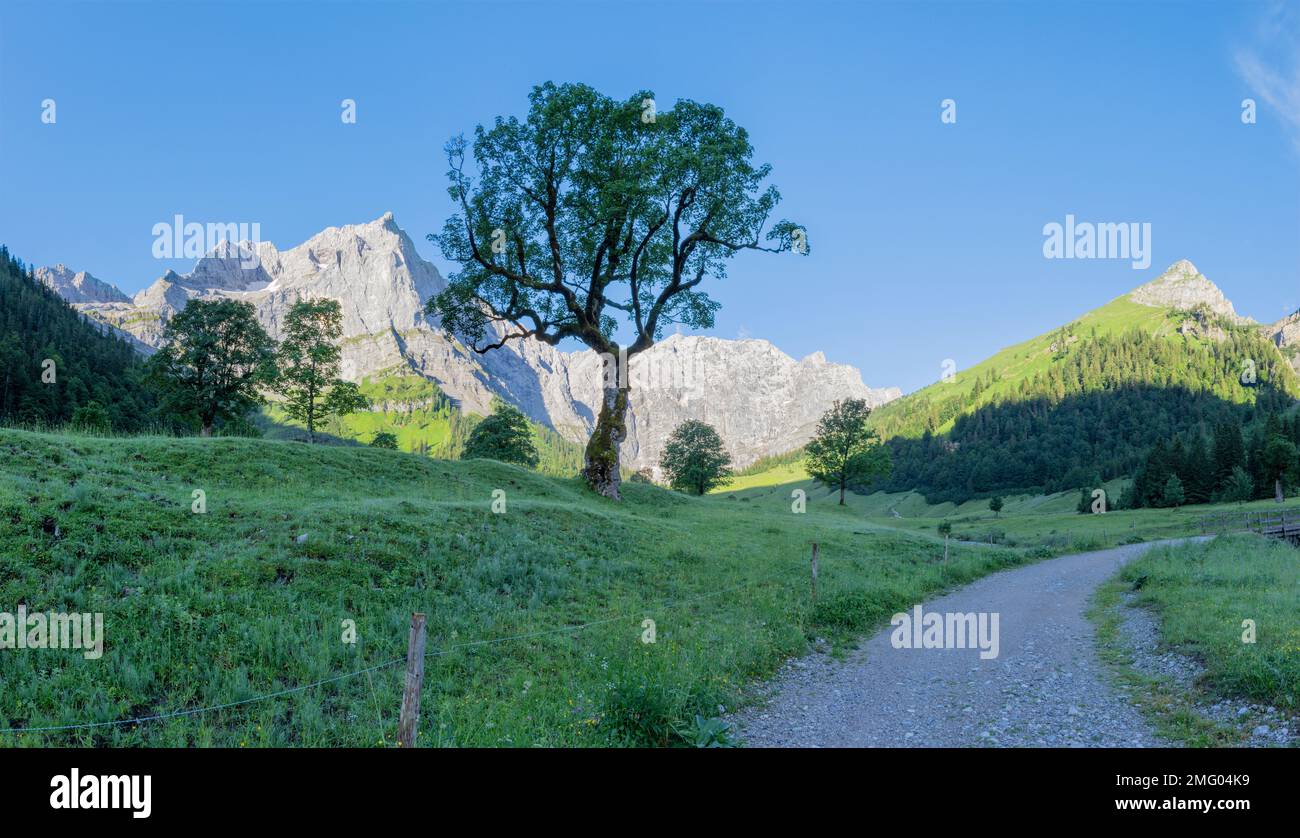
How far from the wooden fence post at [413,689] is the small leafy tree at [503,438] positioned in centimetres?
7589

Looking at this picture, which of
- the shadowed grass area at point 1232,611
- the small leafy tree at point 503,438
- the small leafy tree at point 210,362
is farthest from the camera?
the small leafy tree at point 503,438

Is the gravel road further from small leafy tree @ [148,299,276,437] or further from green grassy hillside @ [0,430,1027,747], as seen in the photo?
small leafy tree @ [148,299,276,437]

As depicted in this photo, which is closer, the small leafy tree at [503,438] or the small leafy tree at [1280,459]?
the small leafy tree at [503,438]

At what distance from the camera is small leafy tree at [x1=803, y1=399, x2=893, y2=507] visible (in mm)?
88625

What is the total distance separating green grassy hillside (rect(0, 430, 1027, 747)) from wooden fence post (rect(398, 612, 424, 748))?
3.89ft

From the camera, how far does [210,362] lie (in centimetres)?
4809

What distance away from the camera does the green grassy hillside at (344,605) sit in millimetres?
8789

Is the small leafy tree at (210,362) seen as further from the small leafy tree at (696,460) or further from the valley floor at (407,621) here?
the small leafy tree at (696,460)
